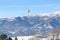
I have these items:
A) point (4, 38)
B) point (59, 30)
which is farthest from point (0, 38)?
point (59, 30)

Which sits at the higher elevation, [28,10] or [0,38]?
[28,10]

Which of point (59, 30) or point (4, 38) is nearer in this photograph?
point (4, 38)

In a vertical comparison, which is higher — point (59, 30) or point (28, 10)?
point (28, 10)

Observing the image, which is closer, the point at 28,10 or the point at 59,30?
the point at 28,10

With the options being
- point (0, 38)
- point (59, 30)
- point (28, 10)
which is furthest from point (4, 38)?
point (59, 30)

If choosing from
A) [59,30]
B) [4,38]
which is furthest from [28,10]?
[59,30]

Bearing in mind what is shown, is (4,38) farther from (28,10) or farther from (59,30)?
(59,30)

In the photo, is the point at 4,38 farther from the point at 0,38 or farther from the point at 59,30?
the point at 59,30

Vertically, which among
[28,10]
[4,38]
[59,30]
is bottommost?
[59,30]
